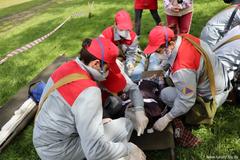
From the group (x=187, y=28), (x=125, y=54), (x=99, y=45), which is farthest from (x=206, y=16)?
(x=99, y=45)

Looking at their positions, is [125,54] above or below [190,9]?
below

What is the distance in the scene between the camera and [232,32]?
4.29 metres

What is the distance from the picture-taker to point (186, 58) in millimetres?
3479

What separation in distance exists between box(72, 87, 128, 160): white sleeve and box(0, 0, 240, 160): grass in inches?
40.8

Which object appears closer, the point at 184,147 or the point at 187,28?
the point at 184,147

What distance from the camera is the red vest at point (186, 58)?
347 cm

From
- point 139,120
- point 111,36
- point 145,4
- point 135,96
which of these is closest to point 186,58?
point 135,96

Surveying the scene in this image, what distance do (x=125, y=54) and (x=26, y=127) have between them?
1.98 m

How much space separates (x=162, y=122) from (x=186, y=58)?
72cm

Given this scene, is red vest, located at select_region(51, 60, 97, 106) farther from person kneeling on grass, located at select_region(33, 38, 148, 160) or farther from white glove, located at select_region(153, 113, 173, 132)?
white glove, located at select_region(153, 113, 173, 132)

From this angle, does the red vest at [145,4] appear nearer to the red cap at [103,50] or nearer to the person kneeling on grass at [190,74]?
the person kneeling on grass at [190,74]

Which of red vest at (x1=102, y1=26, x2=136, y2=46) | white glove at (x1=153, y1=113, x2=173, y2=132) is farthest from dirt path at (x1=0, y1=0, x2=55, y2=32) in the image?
white glove at (x1=153, y1=113, x2=173, y2=132)

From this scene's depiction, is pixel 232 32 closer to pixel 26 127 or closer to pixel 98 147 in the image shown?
pixel 98 147

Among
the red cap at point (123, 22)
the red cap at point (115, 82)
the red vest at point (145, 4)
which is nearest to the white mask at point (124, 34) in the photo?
the red cap at point (123, 22)
